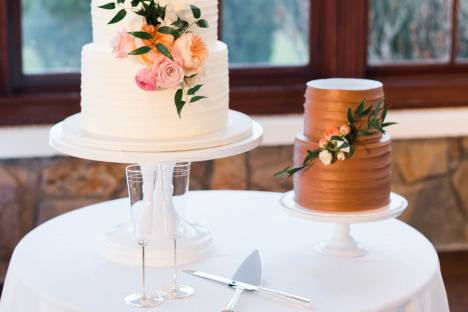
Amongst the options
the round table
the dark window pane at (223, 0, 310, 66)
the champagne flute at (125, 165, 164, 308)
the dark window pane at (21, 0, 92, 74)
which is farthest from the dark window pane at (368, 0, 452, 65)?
the champagne flute at (125, 165, 164, 308)

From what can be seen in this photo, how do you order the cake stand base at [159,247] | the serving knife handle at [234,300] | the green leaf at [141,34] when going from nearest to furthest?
1. the serving knife handle at [234,300]
2. the green leaf at [141,34]
3. the cake stand base at [159,247]

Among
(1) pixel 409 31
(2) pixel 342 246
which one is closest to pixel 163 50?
(2) pixel 342 246

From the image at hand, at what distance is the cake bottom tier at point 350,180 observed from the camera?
1778 mm

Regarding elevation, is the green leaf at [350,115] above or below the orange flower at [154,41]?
below

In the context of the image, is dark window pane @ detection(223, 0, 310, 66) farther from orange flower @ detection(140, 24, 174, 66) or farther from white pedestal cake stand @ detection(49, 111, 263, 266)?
orange flower @ detection(140, 24, 174, 66)

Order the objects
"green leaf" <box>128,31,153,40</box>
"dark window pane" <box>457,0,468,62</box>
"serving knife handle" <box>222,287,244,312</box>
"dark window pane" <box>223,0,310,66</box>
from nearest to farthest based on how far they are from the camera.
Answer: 1. "serving knife handle" <box>222,287,244,312</box>
2. "green leaf" <box>128,31,153,40</box>
3. "dark window pane" <box>223,0,310,66</box>
4. "dark window pane" <box>457,0,468,62</box>

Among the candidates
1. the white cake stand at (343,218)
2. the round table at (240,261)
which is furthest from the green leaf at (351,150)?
the round table at (240,261)

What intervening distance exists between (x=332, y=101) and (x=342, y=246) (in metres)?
0.31

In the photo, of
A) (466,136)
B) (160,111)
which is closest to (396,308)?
(160,111)

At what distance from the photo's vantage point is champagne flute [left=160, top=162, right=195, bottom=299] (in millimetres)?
1664

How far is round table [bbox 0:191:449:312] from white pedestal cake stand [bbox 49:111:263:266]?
31 millimetres

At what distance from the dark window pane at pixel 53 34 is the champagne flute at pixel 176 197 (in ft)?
4.60

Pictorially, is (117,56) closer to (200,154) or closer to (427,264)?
(200,154)

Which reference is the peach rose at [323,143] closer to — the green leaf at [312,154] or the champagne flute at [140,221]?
the green leaf at [312,154]
